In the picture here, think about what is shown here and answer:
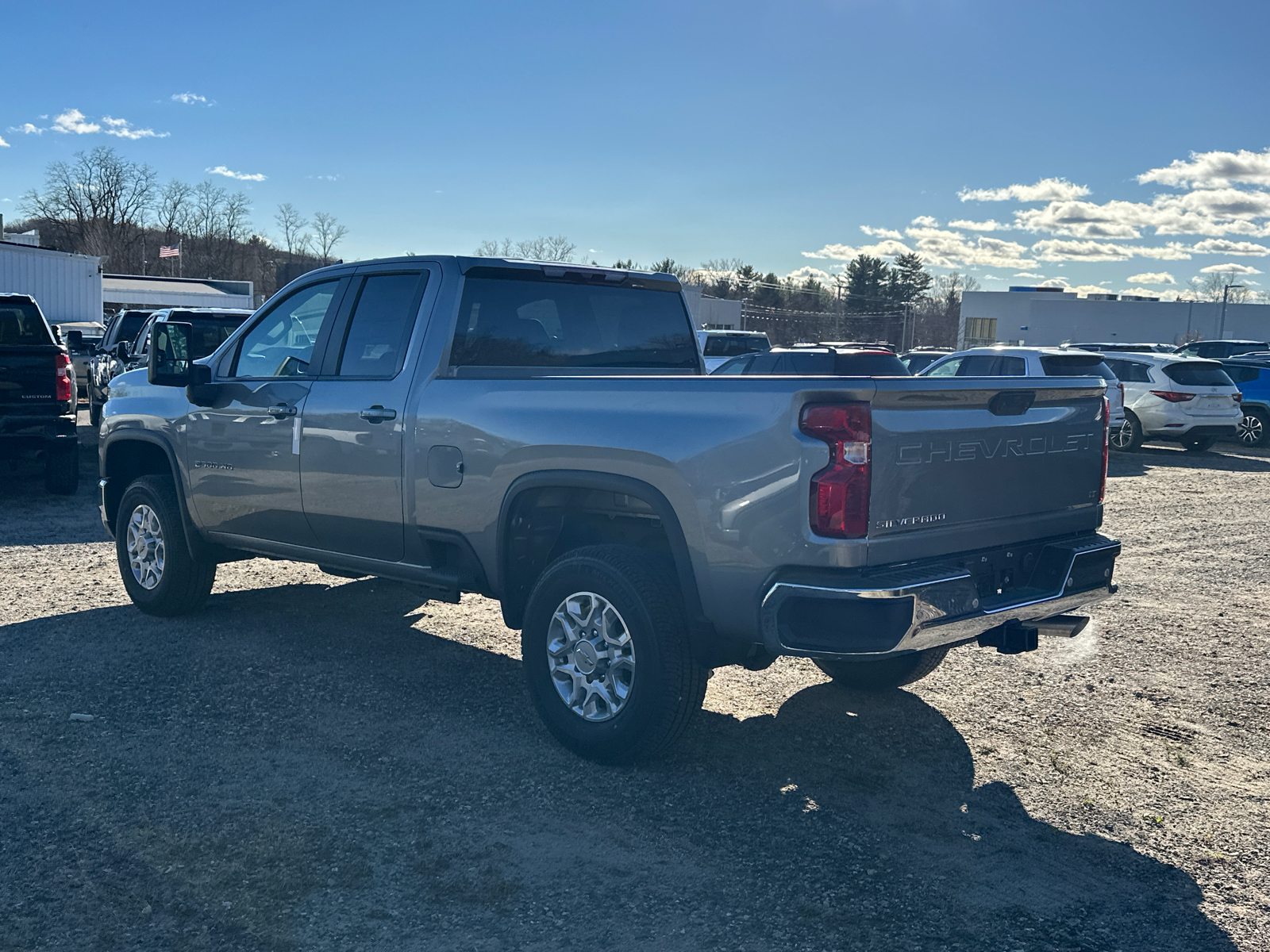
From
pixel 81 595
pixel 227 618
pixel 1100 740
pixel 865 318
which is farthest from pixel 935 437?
pixel 865 318

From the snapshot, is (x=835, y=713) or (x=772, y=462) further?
(x=835, y=713)

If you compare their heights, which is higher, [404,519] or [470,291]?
[470,291]

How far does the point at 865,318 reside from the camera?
121438 millimetres

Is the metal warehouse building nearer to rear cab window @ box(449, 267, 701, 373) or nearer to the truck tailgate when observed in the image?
rear cab window @ box(449, 267, 701, 373)

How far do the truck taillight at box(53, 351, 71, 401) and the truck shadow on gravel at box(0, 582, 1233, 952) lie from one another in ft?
19.3

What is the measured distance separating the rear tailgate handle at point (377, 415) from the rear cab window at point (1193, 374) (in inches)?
661

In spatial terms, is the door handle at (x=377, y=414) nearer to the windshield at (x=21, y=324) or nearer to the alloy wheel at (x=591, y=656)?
the alloy wheel at (x=591, y=656)

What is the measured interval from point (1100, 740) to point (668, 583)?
2.16 metres

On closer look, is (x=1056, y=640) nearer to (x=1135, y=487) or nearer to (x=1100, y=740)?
(x=1100, y=740)

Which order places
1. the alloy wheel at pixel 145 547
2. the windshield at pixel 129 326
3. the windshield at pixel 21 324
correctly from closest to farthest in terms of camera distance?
the alloy wheel at pixel 145 547 < the windshield at pixel 21 324 < the windshield at pixel 129 326

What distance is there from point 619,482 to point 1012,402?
1.52 metres

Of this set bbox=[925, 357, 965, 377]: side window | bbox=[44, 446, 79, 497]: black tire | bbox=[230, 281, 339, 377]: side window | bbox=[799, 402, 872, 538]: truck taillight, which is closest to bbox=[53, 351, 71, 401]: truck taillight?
bbox=[44, 446, 79, 497]: black tire

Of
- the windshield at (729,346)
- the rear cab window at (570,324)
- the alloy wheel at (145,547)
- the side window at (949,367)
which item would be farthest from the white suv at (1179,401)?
the alloy wheel at (145,547)

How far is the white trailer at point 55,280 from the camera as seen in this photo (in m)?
37.6
